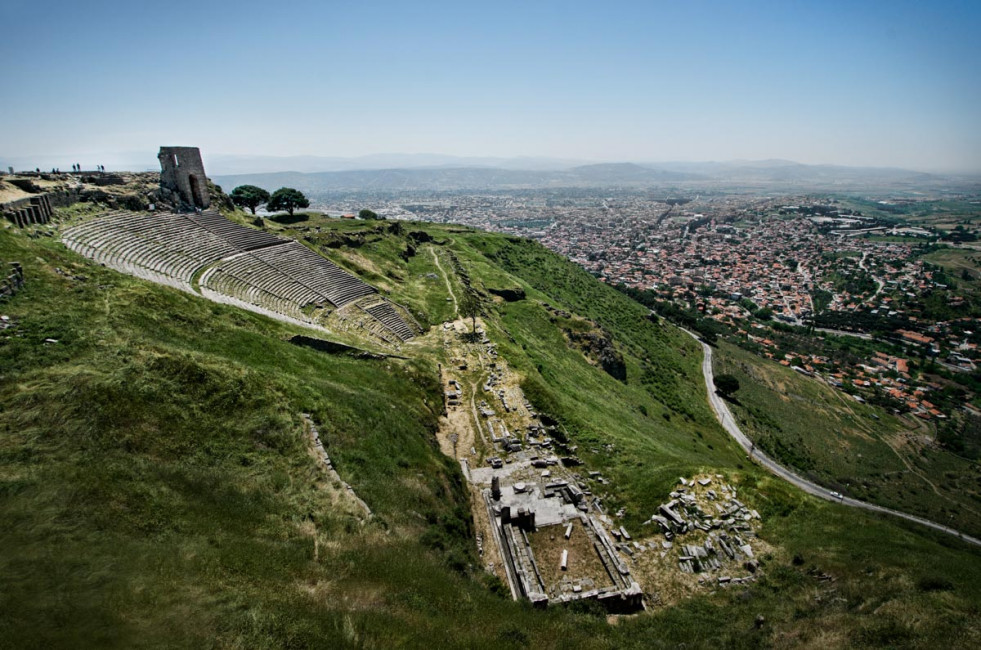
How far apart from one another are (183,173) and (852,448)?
81.0m

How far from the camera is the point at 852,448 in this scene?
177ft

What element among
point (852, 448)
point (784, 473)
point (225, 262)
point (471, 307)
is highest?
point (225, 262)

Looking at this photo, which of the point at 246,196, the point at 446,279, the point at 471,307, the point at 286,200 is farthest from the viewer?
the point at 286,200

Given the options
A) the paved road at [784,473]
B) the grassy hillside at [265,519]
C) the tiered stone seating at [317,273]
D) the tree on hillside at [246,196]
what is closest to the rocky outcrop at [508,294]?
the tiered stone seating at [317,273]

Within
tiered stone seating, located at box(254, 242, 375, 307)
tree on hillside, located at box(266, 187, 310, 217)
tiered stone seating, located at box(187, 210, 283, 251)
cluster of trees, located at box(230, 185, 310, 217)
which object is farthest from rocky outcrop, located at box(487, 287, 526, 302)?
tree on hillside, located at box(266, 187, 310, 217)

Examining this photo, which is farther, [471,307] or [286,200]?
[286,200]

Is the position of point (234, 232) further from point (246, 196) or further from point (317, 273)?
point (246, 196)

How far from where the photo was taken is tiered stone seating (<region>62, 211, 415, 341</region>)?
2783cm

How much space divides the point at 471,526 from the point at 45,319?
1729 cm

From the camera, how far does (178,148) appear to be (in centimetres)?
4138

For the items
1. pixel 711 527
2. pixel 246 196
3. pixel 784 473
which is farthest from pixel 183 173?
pixel 784 473

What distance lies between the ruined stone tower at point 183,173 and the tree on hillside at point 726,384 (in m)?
65.1

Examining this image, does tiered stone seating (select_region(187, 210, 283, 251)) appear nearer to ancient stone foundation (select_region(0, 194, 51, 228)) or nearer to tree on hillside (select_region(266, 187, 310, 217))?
ancient stone foundation (select_region(0, 194, 51, 228))

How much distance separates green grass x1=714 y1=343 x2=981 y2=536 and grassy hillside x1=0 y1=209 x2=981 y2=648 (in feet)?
121
